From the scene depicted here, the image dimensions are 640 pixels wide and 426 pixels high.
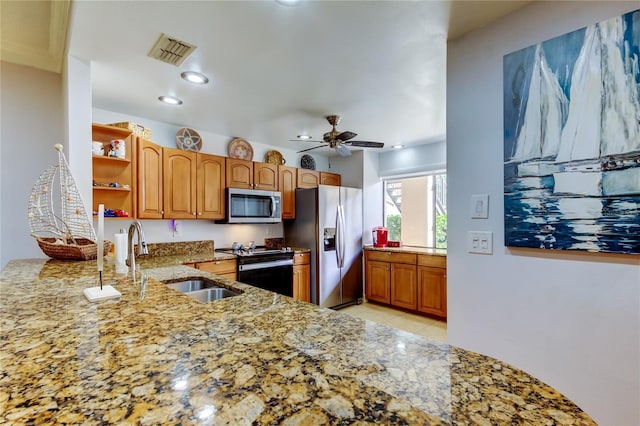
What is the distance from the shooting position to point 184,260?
300 cm

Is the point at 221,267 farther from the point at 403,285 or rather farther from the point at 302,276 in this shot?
the point at 403,285

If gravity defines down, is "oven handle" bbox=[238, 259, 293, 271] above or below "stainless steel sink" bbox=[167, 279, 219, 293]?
below

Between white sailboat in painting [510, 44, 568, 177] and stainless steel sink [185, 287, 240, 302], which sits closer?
white sailboat in painting [510, 44, 568, 177]

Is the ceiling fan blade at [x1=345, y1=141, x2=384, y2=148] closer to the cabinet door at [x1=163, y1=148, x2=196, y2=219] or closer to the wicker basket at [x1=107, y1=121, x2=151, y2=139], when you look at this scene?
the cabinet door at [x1=163, y1=148, x2=196, y2=219]

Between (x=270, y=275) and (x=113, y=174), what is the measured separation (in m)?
1.90

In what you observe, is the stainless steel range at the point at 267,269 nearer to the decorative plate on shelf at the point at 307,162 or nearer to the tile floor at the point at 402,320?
the tile floor at the point at 402,320

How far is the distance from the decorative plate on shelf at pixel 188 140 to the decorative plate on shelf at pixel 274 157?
3.18 ft

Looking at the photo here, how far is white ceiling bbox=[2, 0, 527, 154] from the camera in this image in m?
1.54

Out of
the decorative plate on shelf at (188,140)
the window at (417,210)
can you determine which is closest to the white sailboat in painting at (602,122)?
the window at (417,210)

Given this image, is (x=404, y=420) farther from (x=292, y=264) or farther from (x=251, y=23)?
(x=292, y=264)

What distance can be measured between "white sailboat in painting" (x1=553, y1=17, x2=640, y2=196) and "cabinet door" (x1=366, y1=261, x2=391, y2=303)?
3013 mm

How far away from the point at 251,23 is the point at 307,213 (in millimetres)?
2713

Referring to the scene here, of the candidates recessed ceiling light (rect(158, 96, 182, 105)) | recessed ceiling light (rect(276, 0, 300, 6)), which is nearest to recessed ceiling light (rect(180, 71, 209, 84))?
recessed ceiling light (rect(158, 96, 182, 105))

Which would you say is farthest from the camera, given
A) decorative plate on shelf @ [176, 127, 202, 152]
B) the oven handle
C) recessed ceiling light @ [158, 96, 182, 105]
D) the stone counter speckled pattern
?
decorative plate on shelf @ [176, 127, 202, 152]
